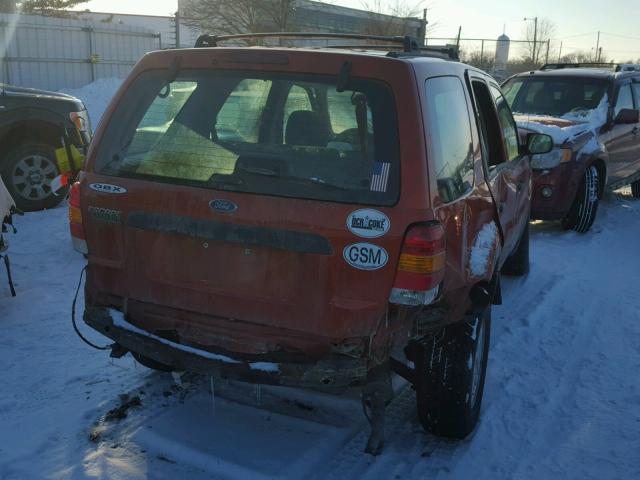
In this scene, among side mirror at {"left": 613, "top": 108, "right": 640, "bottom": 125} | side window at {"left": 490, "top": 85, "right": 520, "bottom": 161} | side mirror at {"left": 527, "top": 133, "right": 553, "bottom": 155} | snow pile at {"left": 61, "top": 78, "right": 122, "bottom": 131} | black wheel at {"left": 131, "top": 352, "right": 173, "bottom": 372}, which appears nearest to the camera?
black wheel at {"left": 131, "top": 352, "right": 173, "bottom": 372}

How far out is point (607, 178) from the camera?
8.52 meters

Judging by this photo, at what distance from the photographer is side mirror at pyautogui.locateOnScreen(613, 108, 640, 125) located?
8734 millimetres

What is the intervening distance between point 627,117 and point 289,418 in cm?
731

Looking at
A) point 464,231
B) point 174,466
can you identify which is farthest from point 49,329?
point 464,231

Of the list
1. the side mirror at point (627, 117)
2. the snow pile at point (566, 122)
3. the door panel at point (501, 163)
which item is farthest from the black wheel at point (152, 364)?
the side mirror at point (627, 117)

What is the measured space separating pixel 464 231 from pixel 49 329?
3102 millimetres

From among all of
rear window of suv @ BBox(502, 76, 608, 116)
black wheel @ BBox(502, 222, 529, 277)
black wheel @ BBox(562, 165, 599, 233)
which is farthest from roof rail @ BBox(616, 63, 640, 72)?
black wheel @ BBox(502, 222, 529, 277)

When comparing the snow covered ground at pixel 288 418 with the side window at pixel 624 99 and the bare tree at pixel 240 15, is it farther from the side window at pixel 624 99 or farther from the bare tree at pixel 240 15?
the bare tree at pixel 240 15

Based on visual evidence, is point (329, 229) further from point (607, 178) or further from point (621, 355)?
point (607, 178)

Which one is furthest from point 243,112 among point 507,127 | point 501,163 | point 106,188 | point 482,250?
point 507,127

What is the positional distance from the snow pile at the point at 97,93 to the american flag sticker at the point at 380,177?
1685cm

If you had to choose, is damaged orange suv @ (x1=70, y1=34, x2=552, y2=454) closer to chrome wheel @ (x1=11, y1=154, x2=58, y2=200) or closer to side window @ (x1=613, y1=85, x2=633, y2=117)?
chrome wheel @ (x1=11, y1=154, x2=58, y2=200)

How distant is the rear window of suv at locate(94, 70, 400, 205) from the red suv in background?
4996 mm

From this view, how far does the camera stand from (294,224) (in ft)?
8.67
